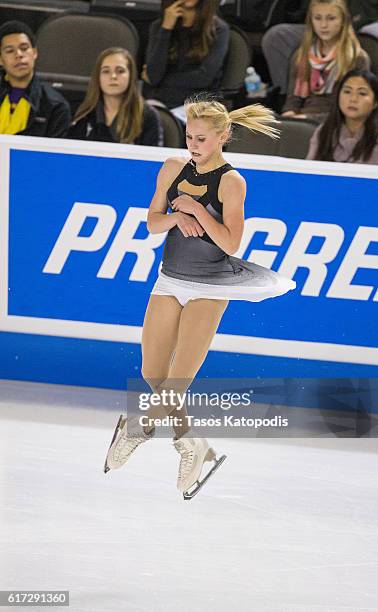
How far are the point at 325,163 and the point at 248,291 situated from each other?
3.06m

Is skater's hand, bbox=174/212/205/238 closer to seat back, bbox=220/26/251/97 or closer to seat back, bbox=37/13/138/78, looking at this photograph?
seat back, bbox=220/26/251/97

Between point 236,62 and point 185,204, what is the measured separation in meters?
4.40

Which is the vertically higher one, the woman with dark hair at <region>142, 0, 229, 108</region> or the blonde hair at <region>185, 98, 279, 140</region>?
the blonde hair at <region>185, 98, 279, 140</region>

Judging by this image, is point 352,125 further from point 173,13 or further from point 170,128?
point 173,13

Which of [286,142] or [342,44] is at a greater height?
[342,44]

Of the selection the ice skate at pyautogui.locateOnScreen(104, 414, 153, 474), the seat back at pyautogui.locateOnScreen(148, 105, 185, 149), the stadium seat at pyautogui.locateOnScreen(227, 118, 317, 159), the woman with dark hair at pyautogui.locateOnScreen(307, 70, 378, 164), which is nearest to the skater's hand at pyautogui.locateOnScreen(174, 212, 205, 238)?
the ice skate at pyautogui.locateOnScreen(104, 414, 153, 474)

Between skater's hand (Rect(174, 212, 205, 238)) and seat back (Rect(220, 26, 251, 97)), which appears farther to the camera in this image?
seat back (Rect(220, 26, 251, 97))

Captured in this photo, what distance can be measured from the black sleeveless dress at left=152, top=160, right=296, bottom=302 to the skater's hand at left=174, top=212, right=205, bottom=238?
0.01m

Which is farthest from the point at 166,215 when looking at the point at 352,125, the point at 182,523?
the point at 352,125

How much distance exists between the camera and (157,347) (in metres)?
2.39

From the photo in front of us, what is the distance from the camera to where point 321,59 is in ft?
20.5

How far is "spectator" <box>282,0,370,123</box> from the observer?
6.10m

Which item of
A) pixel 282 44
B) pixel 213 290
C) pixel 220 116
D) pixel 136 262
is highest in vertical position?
pixel 220 116

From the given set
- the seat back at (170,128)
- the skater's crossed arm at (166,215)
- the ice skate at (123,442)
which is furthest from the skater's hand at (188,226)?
the seat back at (170,128)
